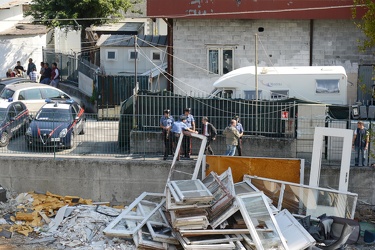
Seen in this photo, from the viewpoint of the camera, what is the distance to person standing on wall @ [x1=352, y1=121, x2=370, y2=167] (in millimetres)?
20875

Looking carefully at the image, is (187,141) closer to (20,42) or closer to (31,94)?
(31,94)

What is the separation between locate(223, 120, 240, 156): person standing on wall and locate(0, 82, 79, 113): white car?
321 inches

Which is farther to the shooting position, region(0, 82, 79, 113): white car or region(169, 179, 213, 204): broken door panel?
region(0, 82, 79, 113): white car

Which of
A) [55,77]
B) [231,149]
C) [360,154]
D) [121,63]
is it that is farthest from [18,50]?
[360,154]

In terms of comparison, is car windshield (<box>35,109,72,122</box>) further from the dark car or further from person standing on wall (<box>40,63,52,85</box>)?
person standing on wall (<box>40,63,52,85</box>)

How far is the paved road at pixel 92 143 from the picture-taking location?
73.9 feet

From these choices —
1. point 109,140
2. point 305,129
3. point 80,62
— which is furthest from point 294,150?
point 80,62

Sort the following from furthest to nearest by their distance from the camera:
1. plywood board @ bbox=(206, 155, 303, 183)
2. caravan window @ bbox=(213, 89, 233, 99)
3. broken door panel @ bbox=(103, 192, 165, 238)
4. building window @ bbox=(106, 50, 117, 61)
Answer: building window @ bbox=(106, 50, 117, 61), caravan window @ bbox=(213, 89, 233, 99), plywood board @ bbox=(206, 155, 303, 183), broken door panel @ bbox=(103, 192, 165, 238)

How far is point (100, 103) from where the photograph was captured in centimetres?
2975

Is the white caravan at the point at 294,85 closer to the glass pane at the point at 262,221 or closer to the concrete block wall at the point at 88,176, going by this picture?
the concrete block wall at the point at 88,176

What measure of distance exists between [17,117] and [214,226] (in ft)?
26.9

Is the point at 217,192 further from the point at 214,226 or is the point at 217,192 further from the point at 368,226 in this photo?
the point at 368,226

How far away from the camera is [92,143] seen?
894 inches

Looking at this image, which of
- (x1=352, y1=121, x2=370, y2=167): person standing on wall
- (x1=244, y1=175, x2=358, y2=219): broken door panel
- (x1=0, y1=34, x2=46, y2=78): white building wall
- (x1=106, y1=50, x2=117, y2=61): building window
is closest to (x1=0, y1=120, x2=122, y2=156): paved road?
(x1=244, y1=175, x2=358, y2=219): broken door panel
